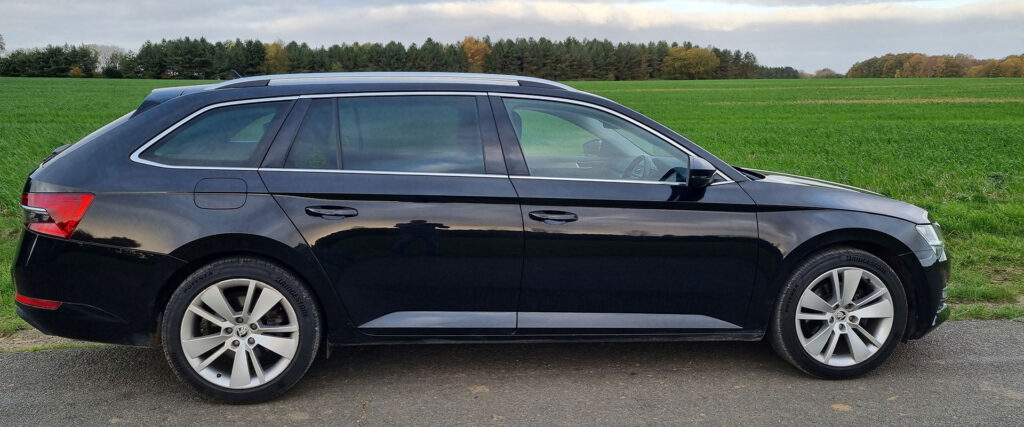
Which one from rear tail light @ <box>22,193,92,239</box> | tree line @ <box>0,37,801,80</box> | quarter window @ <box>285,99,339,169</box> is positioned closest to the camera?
rear tail light @ <box>22,193,92,239</box>

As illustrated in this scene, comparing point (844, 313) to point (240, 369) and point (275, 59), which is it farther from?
point (275, 59)

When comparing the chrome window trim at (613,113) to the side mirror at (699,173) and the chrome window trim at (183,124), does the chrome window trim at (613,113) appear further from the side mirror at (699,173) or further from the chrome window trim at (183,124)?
the chrome window trim at (183,124)

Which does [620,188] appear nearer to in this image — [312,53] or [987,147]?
[987,147]

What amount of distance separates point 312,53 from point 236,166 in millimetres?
91511

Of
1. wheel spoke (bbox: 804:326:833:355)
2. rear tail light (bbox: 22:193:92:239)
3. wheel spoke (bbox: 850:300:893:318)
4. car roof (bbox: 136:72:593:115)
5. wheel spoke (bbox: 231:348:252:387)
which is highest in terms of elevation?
car roof (bbox: 136:72:593:115)

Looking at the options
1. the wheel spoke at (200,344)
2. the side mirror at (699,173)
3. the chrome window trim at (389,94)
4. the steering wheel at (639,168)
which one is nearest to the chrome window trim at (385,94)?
the chrome window trim at (389,94)

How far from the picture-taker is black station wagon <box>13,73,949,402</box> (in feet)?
12.6

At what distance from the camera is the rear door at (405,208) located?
3900mm

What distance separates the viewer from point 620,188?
4078mm

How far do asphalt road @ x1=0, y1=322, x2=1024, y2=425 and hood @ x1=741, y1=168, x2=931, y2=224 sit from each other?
832 millimetres

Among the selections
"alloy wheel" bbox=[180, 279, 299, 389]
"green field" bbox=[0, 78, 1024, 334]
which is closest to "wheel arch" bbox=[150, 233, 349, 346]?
"alloy wheel" bbox=[180, 279, 299, 389]

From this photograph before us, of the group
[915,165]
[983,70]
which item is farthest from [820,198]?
A: [983,70]

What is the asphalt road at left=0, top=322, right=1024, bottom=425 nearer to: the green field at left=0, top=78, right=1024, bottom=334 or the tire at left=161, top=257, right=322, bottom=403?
the tire at left=161, top=257, right=322, bottom=403

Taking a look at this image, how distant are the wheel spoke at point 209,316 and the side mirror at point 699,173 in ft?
7.46
